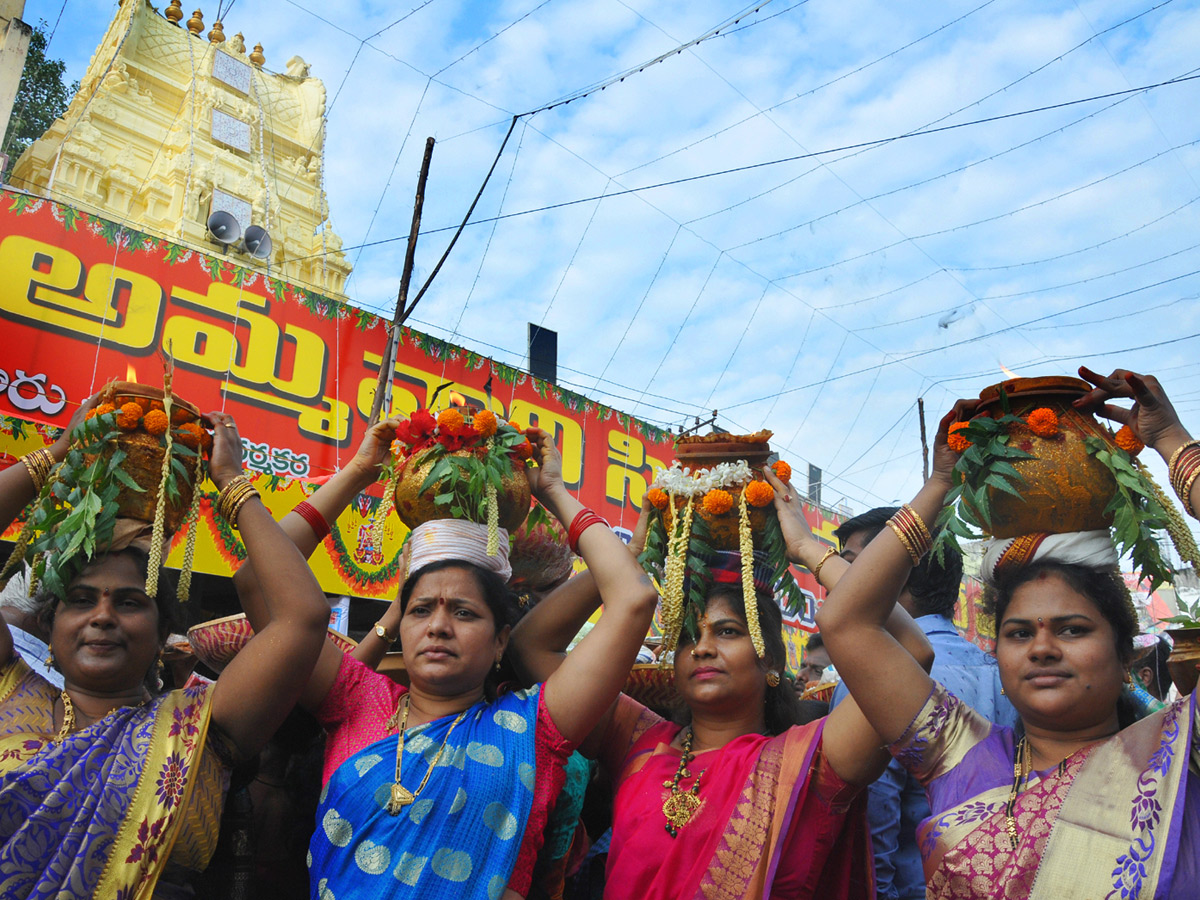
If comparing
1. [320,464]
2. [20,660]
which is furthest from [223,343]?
[20,660]

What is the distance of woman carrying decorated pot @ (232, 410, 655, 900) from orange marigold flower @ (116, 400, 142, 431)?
0.55 m

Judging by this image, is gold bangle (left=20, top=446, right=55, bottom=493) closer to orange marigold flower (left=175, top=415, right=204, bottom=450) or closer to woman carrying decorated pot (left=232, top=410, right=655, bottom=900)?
orange marigold flower (left=175, top=415, right=204, bottom=450)

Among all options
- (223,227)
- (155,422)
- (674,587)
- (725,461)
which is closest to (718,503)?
(725,461)

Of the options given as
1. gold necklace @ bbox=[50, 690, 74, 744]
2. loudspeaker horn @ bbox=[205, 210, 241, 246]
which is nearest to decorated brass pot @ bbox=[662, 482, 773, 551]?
gold necklace @ bbox=[50, 690, 74, 744]

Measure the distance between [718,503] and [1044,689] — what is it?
1.06 m

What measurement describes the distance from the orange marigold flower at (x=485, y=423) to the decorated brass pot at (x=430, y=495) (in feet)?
0.20

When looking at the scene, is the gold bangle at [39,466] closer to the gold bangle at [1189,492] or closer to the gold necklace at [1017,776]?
the gold necklace at [1017,776]

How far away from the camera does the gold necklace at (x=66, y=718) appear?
2.22 m

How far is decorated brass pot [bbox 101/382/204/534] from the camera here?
8.11 ft

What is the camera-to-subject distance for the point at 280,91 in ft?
61.2

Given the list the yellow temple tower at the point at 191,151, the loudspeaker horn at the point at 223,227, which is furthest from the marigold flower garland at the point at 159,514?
the loudspeaker horn at the point at 223,227

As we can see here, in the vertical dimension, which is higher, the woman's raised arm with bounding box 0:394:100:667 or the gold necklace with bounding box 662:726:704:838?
the woman's raised arm with bounding box 0:394:100:667

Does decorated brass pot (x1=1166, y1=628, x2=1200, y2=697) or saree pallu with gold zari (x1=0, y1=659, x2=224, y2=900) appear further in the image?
saree pallu with gold zari (x1=0, y1=659, x2=224, y2=900)

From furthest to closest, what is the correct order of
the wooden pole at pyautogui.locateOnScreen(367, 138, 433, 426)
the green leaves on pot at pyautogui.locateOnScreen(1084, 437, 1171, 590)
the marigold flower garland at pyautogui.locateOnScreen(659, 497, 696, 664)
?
the wooden pole at pyautogui.locateOnScreen(367, 138, 433, 426), the marigold flower garland at pyautogui.locateOnScreen(659, 497, 696, 664), the green leaves on pot at pyautogui.locateOnScreen(1084, 437, 1171, 590)
